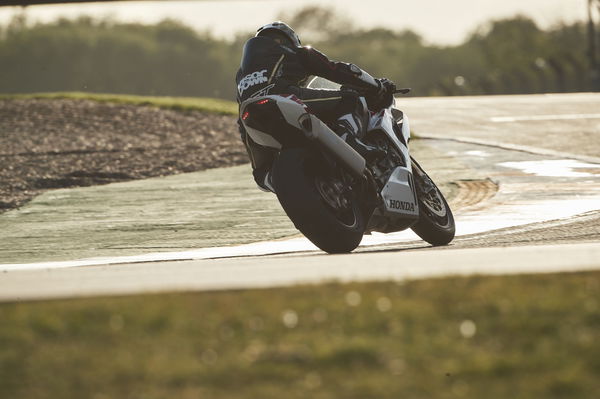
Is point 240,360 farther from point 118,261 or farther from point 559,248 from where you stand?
point 118,261

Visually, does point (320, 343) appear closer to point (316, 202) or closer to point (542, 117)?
point (316, 202)

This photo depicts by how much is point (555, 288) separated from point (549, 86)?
66.1 m

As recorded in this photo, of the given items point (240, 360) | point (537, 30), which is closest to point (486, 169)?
point (240, 360)

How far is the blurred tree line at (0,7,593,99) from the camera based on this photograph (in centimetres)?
3888

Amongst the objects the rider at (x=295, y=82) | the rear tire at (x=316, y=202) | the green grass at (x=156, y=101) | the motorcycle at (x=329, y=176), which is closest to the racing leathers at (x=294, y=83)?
the rider at (x=295, y=82)

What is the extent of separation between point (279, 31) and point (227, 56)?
58.3 meters

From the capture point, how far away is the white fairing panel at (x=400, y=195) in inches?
391

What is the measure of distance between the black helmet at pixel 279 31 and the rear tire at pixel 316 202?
3.37 feet

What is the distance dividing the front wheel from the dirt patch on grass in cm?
697

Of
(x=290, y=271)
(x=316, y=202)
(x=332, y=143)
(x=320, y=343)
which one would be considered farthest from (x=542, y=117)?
(x=320, y=343)

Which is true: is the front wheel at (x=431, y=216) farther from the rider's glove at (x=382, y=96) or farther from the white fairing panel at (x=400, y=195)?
the rider's glove at (x=382, y=96)

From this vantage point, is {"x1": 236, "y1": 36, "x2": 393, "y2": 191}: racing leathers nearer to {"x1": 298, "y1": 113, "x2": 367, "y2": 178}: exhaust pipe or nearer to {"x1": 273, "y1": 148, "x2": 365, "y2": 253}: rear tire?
{"x1": 298, "y1": 113, "x2": 367, "y2": 178}: exhaust pipe

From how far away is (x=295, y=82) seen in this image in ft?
32.3

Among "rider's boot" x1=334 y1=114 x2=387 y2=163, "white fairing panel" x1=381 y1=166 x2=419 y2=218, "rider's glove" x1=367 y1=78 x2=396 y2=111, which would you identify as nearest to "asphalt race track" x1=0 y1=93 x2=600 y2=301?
"white fairing panel" x1=381 y1=166 x2=419 y2=218
